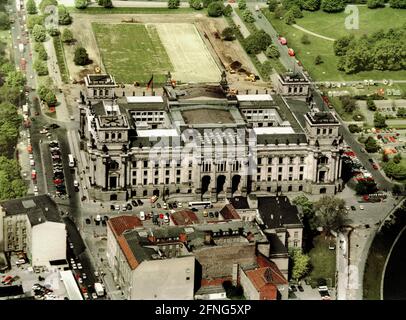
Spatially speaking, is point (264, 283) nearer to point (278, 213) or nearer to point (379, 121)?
point (278, 213)

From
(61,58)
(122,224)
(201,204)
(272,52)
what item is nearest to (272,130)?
(201,204)

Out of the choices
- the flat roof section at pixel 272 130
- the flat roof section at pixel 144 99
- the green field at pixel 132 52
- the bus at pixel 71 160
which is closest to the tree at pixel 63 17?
the green field at pixel 132 52

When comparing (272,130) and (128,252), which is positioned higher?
(128,252)

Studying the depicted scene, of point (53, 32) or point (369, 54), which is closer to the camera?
point (369, 54)

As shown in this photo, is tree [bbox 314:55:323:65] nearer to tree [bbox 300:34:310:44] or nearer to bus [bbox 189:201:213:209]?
tree [bbox 300:34:310:44]

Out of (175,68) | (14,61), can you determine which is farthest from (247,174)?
(14,61)

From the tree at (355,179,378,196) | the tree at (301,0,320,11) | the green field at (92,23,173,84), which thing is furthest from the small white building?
the tree at (301,0,320,11)
